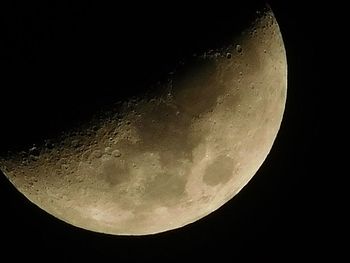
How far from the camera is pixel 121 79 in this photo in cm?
294

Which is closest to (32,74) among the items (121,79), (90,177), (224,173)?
(121,79)

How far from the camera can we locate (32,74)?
9.72 feet

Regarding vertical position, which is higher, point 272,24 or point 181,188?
→ point 272,24

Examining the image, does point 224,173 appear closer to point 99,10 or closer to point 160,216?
point 160,216

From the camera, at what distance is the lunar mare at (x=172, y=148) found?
308 cm

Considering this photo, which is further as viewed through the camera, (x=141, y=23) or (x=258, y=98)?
(x=258, y=98)

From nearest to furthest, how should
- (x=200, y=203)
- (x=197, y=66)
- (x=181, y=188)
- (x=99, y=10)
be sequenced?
(x=99, y=10), (x=197, y=66), (x=181, y=188), (x=200, y=203)

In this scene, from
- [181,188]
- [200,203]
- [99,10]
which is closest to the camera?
[99,10]

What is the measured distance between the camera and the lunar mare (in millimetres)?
3078

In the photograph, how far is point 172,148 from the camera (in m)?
3.14

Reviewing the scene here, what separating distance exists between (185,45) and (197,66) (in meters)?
0.15

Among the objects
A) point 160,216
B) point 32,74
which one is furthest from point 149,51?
point 160,216

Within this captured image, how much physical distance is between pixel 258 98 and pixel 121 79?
0.93m

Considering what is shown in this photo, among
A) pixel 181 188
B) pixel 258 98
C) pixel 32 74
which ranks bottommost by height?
pixel 181 188
